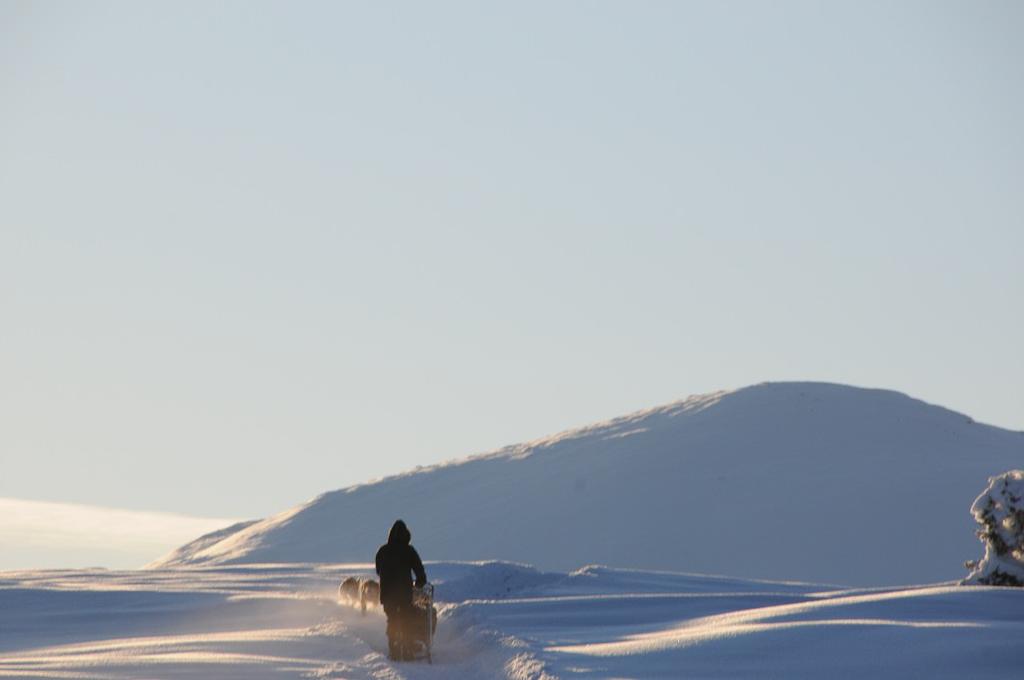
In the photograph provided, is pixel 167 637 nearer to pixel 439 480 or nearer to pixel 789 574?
pixel 789 574

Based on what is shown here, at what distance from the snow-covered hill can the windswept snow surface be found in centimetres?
2043

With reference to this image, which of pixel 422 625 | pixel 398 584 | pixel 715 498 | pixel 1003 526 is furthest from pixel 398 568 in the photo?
pixel 715 498

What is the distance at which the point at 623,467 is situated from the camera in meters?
61.6

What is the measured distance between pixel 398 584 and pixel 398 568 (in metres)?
0.24

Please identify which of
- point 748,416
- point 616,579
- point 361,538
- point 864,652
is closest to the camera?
point 864,652

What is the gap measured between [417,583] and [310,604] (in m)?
7.04

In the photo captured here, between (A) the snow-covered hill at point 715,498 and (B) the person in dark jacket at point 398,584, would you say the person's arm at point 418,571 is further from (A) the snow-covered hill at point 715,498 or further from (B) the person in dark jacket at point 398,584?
(A) the snow-covered hill at point 715,498

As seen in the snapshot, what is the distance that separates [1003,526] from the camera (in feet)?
76.8

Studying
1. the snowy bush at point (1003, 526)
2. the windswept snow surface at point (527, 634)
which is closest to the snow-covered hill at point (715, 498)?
the windswept snow surface at point (527, 634)

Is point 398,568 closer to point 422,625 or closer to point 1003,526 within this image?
point 422,625

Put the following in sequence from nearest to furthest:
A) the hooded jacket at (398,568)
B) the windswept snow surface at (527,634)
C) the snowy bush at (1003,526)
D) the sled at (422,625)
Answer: the windswept snow surface at (527,634)
the sled at (422,625)
the hooded jacket at (398,568)
the snowy bush at (1003,526)

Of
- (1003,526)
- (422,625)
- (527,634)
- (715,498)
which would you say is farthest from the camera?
(715,498)

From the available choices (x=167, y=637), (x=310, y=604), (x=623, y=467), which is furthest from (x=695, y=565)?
(x=167, y=637)

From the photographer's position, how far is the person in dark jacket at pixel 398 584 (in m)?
18.5
